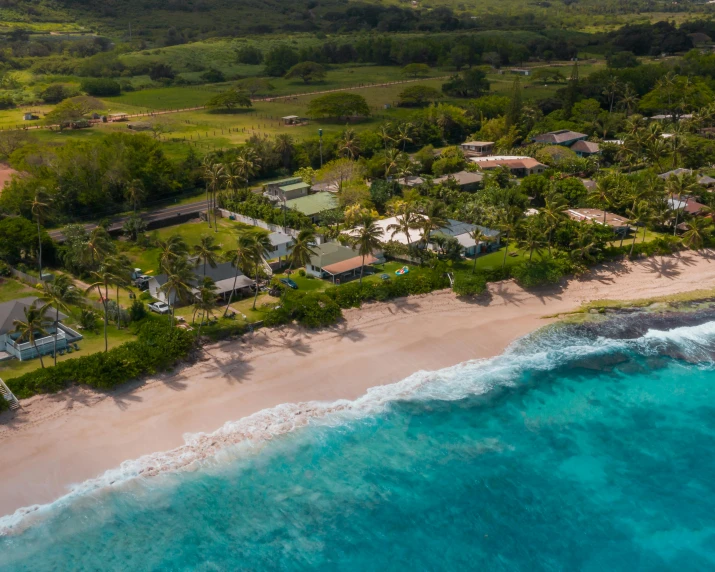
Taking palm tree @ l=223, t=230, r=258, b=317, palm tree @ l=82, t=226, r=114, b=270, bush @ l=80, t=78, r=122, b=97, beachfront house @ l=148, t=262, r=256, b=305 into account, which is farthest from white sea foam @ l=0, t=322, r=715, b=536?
bush @ l=80, t=78, r=122, b=97

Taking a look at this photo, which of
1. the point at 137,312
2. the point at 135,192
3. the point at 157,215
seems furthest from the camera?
the point at 157,215

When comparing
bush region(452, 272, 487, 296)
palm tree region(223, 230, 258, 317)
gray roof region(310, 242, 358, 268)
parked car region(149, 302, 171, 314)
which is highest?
palm tree region(223, 230, 258, 317)

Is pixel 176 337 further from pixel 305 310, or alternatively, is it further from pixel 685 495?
pixel 685 495

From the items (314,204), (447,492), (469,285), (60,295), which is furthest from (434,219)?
(60,295)

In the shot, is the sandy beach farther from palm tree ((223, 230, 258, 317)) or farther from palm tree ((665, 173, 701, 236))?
palm tree ((665, 173, 701, 236))

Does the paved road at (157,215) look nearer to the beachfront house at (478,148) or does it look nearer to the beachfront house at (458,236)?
the beachfront house at (458,236)

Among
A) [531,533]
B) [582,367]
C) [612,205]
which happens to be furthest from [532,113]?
[531,533]

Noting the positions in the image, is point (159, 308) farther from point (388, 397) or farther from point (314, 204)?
point (314, 204)
